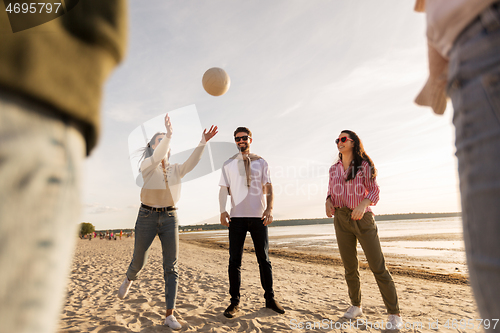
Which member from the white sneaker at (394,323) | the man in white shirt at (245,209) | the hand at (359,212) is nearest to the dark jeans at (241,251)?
the man in white shirt at (245,209)

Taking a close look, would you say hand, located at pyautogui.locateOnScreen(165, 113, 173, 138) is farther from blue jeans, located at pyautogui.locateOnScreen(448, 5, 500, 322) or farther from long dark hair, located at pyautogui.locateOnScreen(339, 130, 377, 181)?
blue jeans, located at pyautogui.locateOnScreen(448, 5, 500, 322)

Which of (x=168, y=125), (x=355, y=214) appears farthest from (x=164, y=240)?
(x=355, y=214)

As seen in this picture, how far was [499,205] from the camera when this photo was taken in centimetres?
68

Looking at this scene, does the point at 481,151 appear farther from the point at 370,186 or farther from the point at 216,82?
the point at 216,82

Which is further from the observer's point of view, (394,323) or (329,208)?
(329,208)

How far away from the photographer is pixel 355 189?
398 cm

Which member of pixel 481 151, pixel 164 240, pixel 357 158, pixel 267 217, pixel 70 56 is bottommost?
pixel 164 240

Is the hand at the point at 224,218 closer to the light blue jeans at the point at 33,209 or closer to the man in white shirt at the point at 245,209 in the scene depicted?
the man in white shirt at the point at 245,209

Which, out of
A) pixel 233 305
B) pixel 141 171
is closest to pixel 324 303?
pixel 233 305

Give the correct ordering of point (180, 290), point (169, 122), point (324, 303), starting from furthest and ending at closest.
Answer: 1. point (180, 290)
2. point (324, 303)
3. point (169, 122)

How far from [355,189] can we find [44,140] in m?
4.04

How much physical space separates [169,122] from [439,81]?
115 inches

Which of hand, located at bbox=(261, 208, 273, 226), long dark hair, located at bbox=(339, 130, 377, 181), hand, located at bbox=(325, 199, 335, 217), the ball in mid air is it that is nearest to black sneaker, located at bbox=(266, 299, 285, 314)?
hand, located at bbox=(261, 208, 273, 226)

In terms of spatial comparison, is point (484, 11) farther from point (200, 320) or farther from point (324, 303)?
point (324, 303)
